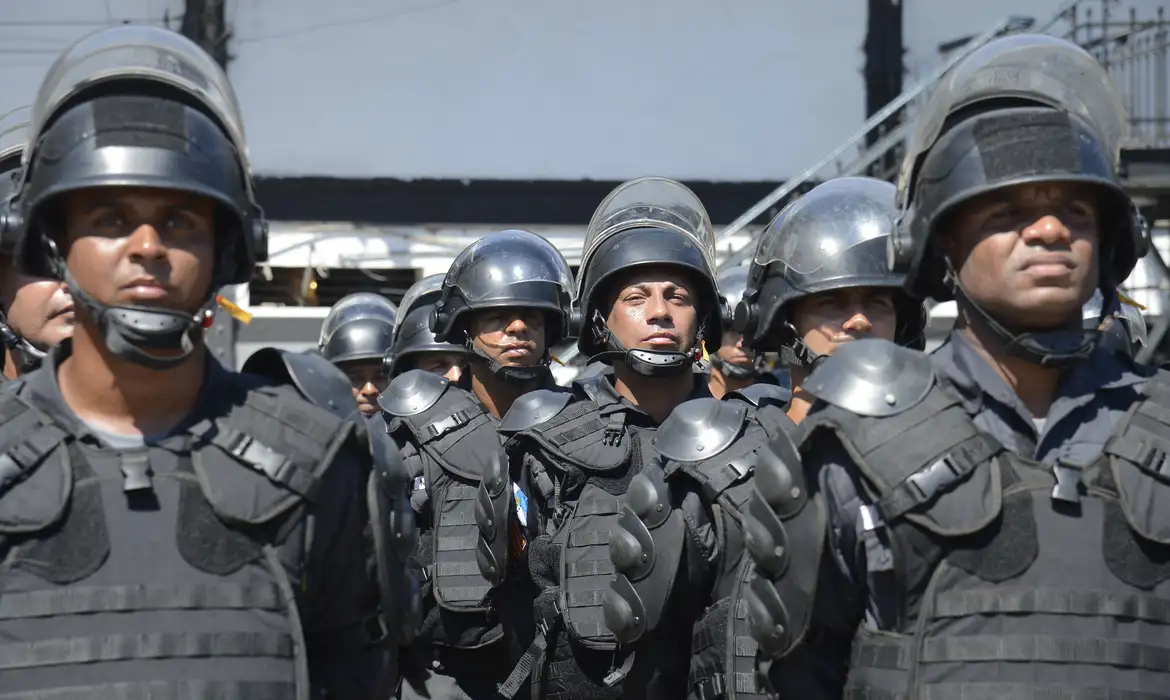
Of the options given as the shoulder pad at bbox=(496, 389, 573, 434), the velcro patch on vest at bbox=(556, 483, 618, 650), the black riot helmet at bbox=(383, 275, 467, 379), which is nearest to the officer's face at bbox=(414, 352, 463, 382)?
the black riot helmet at bbox=(383, 275, 467, 379)

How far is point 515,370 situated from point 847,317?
257 centimetres

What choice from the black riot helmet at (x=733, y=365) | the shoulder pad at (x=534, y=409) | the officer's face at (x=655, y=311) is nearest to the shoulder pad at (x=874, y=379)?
the officer's face at (x=655, y=311)

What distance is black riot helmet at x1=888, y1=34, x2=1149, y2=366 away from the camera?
3.77m

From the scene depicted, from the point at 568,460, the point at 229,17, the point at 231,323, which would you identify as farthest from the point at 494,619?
the point at 229,17

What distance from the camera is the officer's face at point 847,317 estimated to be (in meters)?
5.50

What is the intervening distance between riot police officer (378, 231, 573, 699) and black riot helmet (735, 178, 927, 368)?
1.98 meters

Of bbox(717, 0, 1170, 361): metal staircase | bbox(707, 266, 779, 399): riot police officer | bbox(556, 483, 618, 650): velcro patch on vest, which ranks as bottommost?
bbox(556, 483, 618, 650): velcro patch on vest

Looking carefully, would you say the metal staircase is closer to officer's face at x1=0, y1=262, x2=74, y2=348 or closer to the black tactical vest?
→ the black tactical vest

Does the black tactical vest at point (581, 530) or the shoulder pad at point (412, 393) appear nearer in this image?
the black tactical vest at point (581, 530)

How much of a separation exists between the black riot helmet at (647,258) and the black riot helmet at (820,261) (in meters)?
0.68

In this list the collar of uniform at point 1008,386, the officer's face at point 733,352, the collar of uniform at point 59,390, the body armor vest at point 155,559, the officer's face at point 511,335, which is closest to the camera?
the body armor vest at point 155,559

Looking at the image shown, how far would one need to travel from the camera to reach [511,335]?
7980 millimetres

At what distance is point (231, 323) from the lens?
646 inches

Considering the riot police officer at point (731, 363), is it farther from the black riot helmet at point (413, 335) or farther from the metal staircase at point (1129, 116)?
the metal staircase at point (1129, 116)
